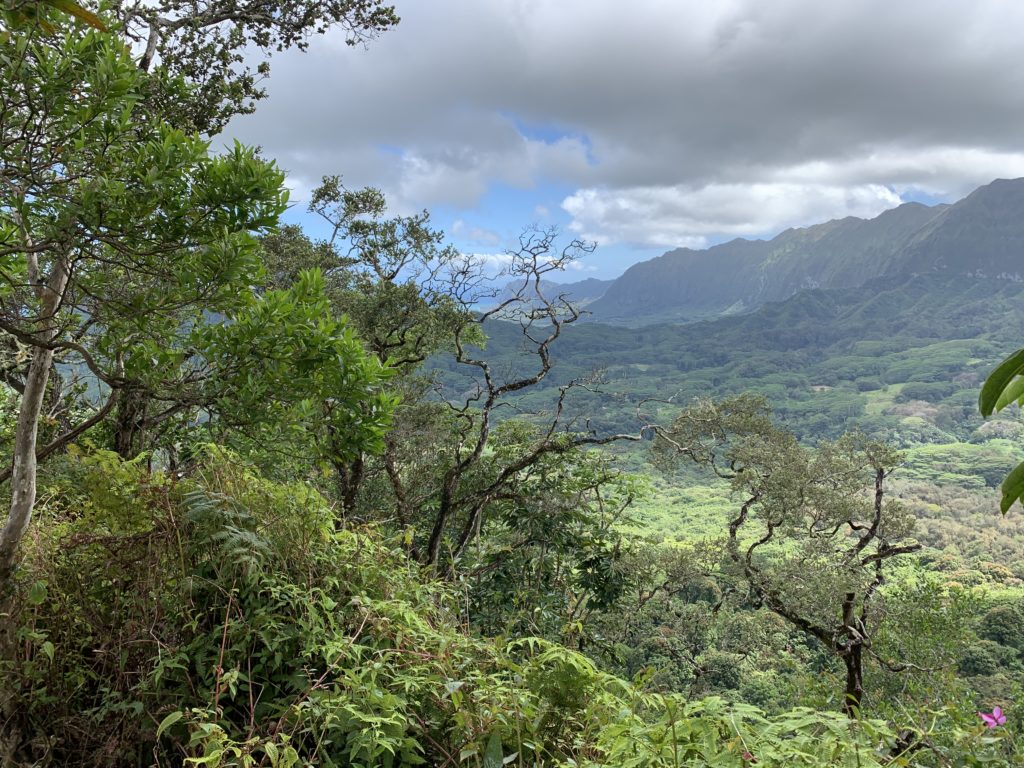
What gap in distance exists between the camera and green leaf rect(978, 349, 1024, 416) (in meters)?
0.82

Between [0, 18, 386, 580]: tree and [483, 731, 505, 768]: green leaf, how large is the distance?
1816 mm

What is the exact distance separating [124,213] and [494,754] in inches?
102

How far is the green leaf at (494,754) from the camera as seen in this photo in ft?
6.02

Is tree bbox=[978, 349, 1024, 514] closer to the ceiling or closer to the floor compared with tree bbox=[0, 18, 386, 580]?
closer to the floor

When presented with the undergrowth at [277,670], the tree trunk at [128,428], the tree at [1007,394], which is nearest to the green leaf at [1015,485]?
the tree at [1007,394]

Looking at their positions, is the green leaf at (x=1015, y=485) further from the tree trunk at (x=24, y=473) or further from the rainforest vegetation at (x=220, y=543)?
the tree trunk at (x=24, y=473)

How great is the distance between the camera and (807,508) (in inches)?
521

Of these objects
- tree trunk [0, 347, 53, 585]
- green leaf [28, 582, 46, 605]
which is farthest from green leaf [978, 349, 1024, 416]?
tree trunk [0, 347, 53, 585]

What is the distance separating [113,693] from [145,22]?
5587 mm

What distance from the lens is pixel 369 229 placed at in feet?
37.8

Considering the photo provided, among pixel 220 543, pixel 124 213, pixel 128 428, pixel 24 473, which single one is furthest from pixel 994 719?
pixel 128 428

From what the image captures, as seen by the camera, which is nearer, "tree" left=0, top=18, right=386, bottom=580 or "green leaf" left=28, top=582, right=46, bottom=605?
"green leaf" left=28, top=582, right=46, bottom=605

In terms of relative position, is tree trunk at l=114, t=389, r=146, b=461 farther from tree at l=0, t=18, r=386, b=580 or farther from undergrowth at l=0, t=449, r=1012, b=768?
undergrowth at l=0, t=449, r=1012, b=768

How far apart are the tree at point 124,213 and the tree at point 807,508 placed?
9611 millimetres
